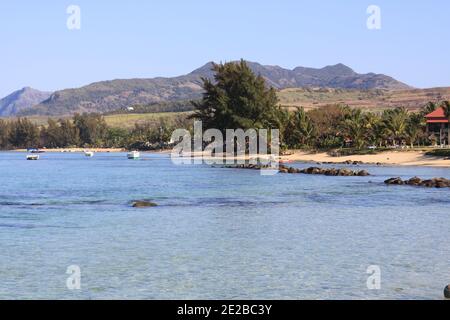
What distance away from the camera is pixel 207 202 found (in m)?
60.4

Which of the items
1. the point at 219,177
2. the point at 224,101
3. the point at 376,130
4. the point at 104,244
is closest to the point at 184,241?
the point at 104,244

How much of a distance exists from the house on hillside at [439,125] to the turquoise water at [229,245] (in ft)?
224

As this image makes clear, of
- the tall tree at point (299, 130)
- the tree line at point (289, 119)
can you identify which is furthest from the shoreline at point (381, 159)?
the tree line at point (289, 119)

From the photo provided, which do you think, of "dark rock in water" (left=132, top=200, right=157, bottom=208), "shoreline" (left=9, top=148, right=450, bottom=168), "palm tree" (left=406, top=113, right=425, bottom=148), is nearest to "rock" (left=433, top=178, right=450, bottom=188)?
"dark rock in water" (left=132, top=200, right=157, bottom=208)

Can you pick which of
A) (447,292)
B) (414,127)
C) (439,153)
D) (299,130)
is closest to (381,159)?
(414,127)

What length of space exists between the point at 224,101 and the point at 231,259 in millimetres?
119772

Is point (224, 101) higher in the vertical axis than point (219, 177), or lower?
higher

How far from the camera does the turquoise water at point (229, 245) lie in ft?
83.7

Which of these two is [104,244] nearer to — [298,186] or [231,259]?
→ [231,259]

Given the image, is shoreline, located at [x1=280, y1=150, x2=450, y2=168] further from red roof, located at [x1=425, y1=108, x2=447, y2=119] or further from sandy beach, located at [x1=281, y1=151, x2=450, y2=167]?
red roof, located at [x1=425, y1=108, x2=447, y2=119]

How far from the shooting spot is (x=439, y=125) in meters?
134

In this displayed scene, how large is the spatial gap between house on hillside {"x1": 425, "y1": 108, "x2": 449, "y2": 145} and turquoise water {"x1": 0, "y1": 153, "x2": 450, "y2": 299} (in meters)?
68.2

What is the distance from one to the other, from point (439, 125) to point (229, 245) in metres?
108

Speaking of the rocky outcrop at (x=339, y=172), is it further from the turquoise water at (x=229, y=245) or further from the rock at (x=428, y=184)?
the turquoise water at (x=229, y=245)
